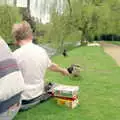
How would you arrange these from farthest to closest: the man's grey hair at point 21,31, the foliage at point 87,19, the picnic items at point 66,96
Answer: the foliage at point 87,19 → the picnic items at point 66,96 → the man's grey hair at point 21,31

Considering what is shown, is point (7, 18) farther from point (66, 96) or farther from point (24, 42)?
point (24, 42)

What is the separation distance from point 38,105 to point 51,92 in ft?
1.01

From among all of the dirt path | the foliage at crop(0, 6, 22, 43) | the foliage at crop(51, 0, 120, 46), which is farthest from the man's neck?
the foliage at crop(51, 0, 120, 46)

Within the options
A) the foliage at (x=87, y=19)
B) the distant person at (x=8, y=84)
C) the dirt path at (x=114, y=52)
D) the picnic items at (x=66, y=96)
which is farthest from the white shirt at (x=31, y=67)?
the foliage at (x=87, y=19)

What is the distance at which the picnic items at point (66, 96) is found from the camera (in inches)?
175

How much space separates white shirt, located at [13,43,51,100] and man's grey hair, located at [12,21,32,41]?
12 cm

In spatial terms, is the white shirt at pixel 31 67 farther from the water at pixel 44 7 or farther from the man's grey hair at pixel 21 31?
the water at pixel 44 7

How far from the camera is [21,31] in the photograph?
4.14m

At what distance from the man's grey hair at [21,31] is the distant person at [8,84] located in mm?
766

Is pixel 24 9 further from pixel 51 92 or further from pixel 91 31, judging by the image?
pixel 51 92

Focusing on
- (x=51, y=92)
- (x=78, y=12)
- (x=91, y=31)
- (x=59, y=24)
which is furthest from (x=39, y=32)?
(x=51, y=92)

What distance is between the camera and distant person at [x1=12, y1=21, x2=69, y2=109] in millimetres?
4152

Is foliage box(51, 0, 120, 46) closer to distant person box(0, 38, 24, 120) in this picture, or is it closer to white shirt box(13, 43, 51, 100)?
white shirt box(13, 43, 51, 100)

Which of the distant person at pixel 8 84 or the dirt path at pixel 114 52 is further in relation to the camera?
the dirt path at pixel 114 52
